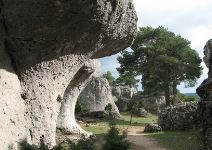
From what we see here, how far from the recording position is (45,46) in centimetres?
1177

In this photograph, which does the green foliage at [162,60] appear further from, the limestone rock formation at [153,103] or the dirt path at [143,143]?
the dirt path at [143,143]

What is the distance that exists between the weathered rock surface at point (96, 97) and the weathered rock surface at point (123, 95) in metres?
6.29

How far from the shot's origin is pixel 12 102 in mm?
11367

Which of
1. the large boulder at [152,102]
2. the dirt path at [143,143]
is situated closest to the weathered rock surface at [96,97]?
the large boulder at [152,102]

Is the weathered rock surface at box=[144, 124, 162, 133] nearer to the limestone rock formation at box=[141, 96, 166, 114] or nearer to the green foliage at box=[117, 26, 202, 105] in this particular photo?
the green foliage at box=[117, 26, 202, 105]

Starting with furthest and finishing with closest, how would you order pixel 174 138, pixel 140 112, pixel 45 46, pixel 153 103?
pixel 153 103
pixel 140 112
pixel 174 138
pixel 45 46

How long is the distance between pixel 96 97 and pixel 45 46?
21.8 m

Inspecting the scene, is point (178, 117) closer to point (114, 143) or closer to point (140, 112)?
point (140, 112)

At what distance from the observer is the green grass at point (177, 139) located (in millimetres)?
17781

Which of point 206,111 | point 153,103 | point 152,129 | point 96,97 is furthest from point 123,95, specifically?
point 206,111

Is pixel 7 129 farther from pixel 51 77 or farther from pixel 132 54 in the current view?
pixel 132 54

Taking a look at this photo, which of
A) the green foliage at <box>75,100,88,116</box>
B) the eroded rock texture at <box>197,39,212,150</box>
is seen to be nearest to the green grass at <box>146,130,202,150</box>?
the eroded rock texture at <box>197,39,212,150</box>

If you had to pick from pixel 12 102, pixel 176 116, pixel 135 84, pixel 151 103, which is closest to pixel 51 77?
pixel 12 102

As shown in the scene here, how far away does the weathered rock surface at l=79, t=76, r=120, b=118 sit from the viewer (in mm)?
32906
